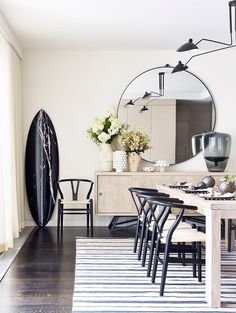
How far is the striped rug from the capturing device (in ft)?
9.27

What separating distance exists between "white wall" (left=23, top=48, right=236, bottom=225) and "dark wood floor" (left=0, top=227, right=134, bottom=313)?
4.59ft

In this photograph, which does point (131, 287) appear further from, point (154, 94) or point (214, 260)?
point (154, 94)

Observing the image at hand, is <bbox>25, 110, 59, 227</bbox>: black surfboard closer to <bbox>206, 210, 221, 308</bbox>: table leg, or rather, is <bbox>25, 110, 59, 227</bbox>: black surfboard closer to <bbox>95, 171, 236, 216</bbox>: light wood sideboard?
<bbox>95, 171, 236, 216</bbox>: light wood sideboard

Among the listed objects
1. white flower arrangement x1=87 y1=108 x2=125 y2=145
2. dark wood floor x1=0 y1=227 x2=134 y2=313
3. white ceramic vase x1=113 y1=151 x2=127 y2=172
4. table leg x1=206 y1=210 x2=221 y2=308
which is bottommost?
dark wood floor x1=0 y1=227 x2=134 y2=313

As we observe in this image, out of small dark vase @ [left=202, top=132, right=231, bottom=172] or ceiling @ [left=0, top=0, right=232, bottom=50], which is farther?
small dark vase @ [left=202, top=132, right=231, bottom=172]

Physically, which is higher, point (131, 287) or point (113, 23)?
point (113, 23)

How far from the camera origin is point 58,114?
19.9 feet

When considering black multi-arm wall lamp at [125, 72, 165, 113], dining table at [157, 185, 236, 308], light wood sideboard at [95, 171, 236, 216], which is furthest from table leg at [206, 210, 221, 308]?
black multi-arm wall lamp at [125, 72, 165, 113]

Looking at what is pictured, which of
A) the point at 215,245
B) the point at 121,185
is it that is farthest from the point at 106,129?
the point at 215,245

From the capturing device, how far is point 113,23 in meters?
4.81

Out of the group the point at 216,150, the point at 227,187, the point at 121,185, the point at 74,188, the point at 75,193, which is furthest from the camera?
the point at 74,188

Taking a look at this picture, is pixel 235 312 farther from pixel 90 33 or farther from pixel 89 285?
pixel 90 33

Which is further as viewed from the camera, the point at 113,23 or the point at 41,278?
the point at 113,23

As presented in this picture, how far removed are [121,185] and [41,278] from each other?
2.28 metres
